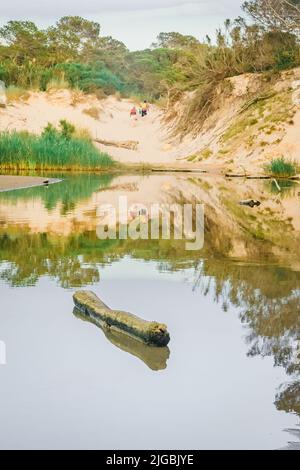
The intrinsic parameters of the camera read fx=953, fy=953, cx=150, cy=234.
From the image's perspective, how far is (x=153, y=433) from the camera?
4.84 meters

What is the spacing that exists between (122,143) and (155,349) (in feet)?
95.4

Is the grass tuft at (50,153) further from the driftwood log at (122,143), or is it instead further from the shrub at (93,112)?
the shrub at (93,112)

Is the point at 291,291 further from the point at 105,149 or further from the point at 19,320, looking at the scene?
the point at 105,149

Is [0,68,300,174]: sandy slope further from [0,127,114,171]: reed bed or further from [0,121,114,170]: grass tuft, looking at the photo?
[0,127,114,171]: reed bed

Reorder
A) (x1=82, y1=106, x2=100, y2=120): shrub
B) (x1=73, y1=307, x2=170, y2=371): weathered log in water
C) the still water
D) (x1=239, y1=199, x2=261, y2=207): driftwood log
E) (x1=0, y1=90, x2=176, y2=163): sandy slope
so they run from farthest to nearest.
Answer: (x1=82, y1=106, x2=100, y2=120): shrub → (x1=0, y1=90, x2=176, y2=163): sandy slope → (x1=239, y1=199, x2=261, y2=207): driftwood log → (x1=73, y1=307, x2=170, y2=371): weathered log in water → the still water

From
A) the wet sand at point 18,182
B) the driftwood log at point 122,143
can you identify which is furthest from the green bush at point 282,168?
the driftwood log at point 122,143

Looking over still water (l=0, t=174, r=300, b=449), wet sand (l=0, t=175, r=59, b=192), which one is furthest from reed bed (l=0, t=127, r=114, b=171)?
still water (l=0, t=174, r=300, b=449)

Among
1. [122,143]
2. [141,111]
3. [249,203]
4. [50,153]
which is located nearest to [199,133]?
[122,143]

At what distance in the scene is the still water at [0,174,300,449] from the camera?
16.2 feet

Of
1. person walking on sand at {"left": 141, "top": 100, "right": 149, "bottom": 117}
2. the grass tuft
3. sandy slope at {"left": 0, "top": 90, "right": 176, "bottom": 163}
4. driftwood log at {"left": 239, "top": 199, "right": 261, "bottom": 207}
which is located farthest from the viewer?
person walking on sand at {"left": 141, "top": 100, "right": 149, "bottom": 117}

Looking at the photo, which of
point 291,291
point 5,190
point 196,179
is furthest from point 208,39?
point 291,291

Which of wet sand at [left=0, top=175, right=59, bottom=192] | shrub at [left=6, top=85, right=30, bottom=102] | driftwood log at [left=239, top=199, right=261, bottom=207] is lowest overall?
driftwood log at [left=239, top=199, right=261, bottom=207]

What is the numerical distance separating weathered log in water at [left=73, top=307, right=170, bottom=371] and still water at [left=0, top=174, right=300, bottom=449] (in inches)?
0.6

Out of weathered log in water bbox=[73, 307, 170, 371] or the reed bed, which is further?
the reed bed
